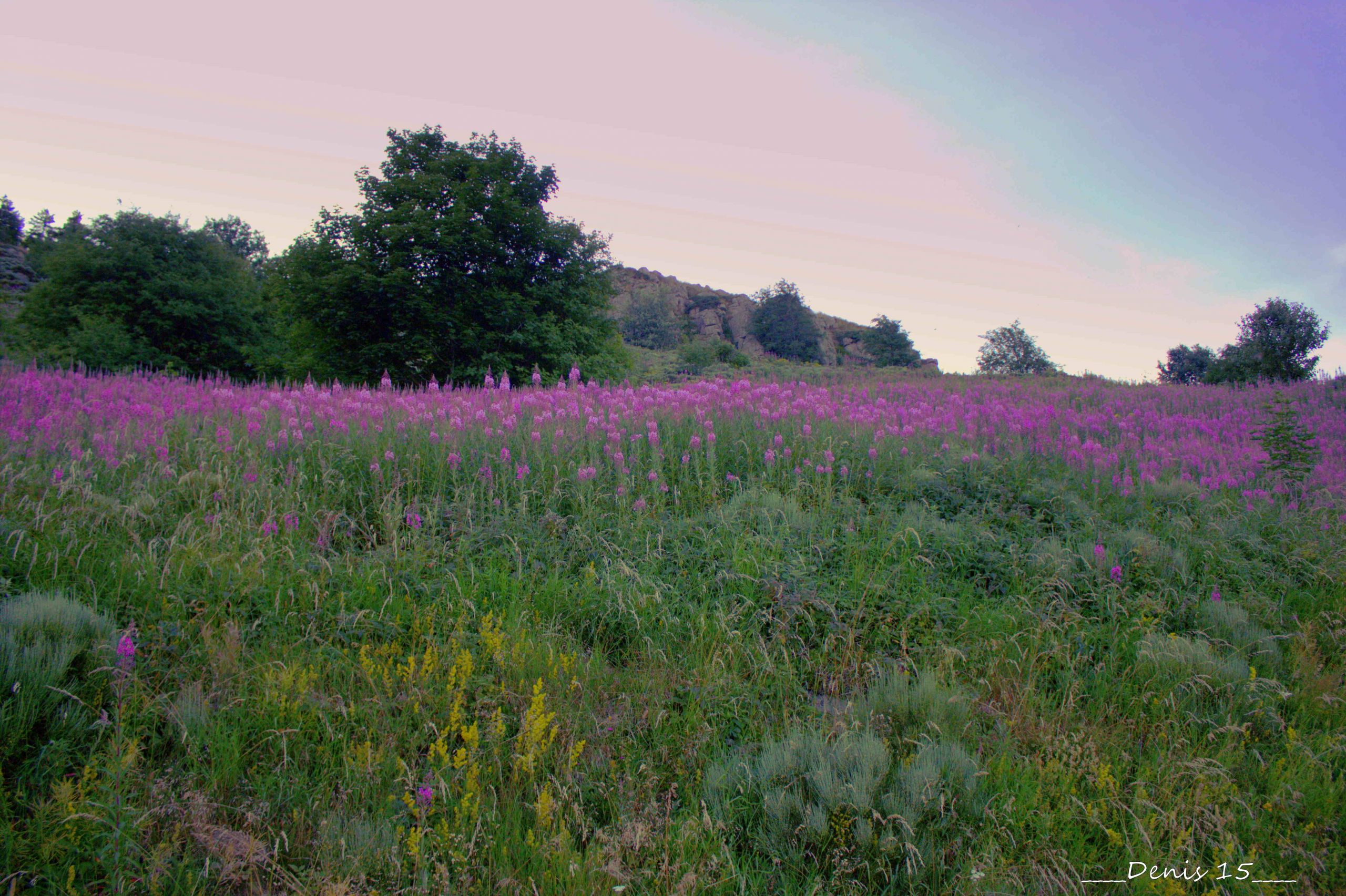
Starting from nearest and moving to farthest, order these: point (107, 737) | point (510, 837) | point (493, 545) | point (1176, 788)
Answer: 1. point (510, 837)
2. point (107, 737)
3. point (1176, 788)
4. point (493, 545)

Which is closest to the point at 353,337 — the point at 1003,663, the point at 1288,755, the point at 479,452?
the point at 479,452

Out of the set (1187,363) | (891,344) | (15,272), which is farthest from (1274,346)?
(15,272)

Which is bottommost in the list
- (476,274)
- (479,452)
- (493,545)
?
(493,545)

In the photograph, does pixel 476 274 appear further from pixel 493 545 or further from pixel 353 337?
pixel 493 545

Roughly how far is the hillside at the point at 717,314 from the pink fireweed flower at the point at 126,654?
4403 centimetres

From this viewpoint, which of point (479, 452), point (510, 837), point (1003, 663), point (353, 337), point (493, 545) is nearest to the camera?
point (510, 837)

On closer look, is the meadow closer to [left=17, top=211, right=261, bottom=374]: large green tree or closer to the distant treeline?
the distant treeline

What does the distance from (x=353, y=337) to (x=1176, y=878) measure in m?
20.1

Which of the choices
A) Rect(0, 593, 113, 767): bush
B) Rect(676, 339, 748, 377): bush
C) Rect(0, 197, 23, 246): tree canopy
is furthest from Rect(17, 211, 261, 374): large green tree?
Rect(0, 197, 23, 246): tree canopy

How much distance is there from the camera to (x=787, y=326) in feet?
152

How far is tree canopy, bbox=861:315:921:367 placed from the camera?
131 ft

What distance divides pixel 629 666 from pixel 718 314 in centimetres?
5696

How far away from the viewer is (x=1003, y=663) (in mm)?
3336

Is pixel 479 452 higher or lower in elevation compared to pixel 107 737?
higher
